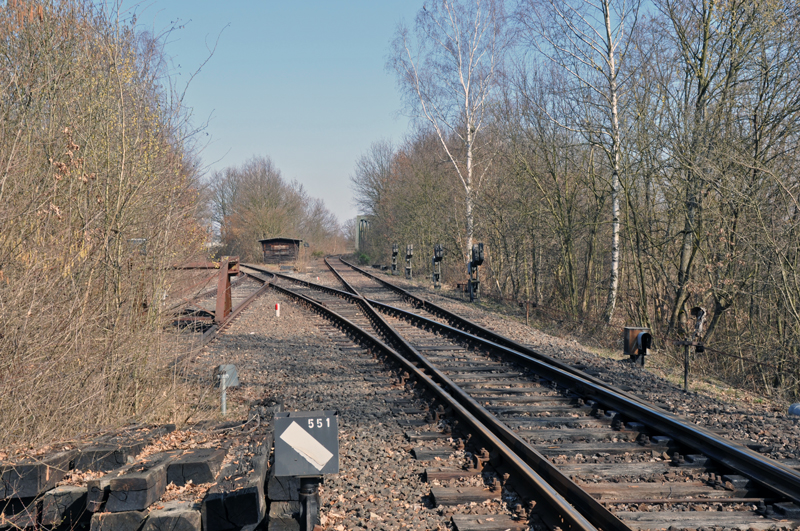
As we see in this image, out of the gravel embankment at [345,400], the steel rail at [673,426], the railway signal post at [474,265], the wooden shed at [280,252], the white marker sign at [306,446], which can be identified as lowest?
the gravel embankment at [345,400]

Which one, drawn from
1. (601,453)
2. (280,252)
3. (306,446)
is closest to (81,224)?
(306,446)

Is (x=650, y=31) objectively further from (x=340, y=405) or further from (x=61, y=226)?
(x=61, y=226)

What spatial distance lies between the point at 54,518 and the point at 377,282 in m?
21.8

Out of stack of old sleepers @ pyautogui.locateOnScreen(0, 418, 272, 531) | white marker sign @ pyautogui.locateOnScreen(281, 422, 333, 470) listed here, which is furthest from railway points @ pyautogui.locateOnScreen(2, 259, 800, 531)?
white marker sign @ pyautogui.locateOnScreen(281, 422, 333, 470)

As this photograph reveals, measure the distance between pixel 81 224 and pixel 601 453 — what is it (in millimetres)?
5262

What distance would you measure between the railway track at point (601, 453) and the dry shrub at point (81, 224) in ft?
10.6

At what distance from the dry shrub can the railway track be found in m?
3.23

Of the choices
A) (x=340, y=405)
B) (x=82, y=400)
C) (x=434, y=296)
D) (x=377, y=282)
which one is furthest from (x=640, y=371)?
(x=377, y=282)

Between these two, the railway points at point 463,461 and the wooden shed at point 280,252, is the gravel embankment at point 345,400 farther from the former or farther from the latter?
the wooden shed at point 280,252

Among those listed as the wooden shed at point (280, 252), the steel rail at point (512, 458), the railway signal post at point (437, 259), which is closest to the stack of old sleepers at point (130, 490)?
the steel rail at point (512, 458)

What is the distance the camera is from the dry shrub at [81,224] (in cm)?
480

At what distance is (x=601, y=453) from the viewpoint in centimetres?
511

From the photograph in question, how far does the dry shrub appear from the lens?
4.80m

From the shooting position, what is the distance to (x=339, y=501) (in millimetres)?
4203
